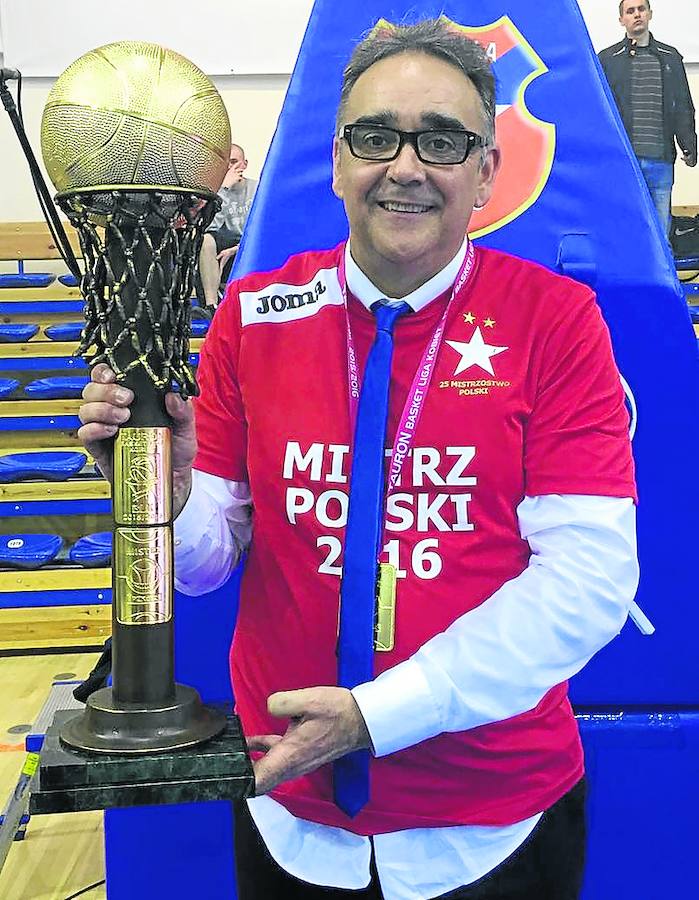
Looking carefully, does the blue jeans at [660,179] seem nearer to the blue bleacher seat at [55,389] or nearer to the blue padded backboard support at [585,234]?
the blue bleacher seat at [55,389]

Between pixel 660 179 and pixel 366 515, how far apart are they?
16.4ft

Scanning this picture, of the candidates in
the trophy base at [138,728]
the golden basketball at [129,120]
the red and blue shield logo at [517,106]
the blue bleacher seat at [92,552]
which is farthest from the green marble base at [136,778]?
the blue bleacher seat at [92,552]

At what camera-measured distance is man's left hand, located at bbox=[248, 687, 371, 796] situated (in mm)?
1056

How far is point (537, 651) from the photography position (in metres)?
1.14

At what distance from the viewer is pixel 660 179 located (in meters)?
5.58

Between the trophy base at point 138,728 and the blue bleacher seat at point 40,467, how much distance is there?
13.6ft

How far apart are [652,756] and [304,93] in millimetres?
1160

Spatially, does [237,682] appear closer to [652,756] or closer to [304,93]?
[652,756]

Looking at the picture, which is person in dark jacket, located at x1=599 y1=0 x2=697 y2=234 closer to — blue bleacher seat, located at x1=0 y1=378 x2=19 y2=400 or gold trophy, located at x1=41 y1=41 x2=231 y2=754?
blue bleacher seat, located at x1=0 y1=378 x2=19 y2=400

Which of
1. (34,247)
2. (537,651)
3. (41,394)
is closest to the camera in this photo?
(537,651)

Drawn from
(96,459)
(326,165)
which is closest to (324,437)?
(96,459)

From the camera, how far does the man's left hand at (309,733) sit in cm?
106

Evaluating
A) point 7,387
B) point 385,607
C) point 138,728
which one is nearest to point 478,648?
point 385,607

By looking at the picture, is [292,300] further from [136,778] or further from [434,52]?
[136,778]
